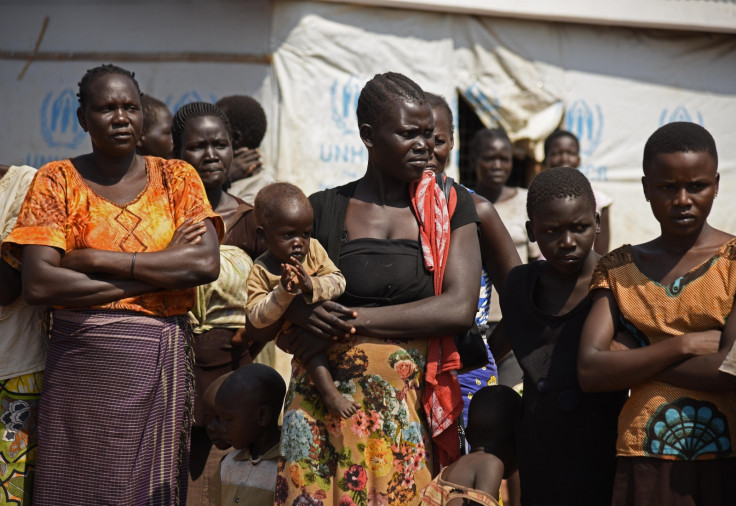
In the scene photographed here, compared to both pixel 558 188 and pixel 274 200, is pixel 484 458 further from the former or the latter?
pixel 274 200

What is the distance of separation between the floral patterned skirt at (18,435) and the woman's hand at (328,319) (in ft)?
4.60

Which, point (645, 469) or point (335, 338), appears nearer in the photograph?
point (645, 469)

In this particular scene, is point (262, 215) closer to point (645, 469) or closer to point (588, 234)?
point (588, 234)

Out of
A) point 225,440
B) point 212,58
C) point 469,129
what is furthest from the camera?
point 469,129

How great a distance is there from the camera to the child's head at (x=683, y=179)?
304 cm

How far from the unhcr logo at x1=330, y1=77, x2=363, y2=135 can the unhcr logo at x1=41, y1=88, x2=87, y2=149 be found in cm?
224

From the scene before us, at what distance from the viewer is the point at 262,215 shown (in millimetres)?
3523

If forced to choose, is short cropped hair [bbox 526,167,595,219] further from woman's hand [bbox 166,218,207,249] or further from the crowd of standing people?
woman's hand [bbox 166,218,207,249]

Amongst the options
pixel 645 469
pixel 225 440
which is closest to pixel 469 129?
pixel 225 440

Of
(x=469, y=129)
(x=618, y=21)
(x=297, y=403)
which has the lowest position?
(x=297, y=403)

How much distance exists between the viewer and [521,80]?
8.18m

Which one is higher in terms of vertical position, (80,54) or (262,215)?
(80,54)

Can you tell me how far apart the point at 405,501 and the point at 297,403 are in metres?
0.53

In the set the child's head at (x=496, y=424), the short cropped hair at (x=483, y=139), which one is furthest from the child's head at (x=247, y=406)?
the short cropped hair at (x=483, y=139)
